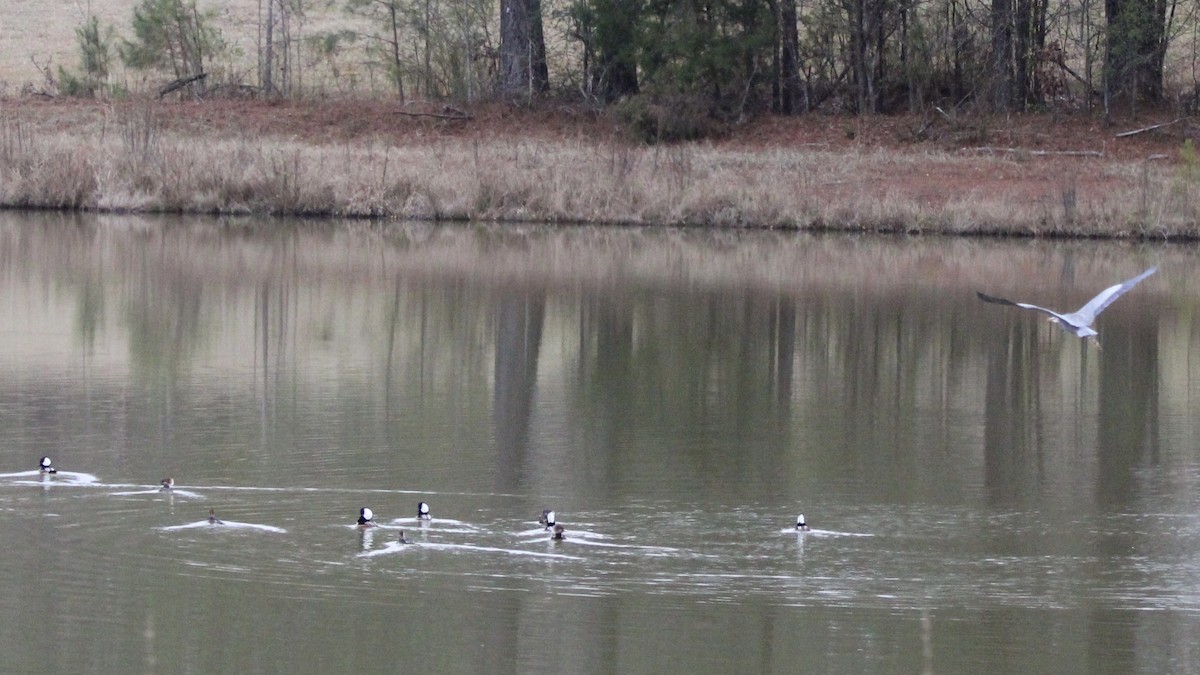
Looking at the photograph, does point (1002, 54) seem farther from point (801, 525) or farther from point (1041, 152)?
point (801, 525)

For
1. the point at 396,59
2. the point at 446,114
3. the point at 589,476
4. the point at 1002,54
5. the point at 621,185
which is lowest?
the point at 589,476

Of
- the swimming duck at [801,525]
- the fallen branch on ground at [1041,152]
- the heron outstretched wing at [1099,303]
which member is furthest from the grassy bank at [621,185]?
the swimming duck at [801,525]

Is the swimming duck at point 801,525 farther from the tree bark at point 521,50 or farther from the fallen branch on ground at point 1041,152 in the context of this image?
the tree bark at point 521,50

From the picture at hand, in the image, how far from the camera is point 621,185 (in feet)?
108

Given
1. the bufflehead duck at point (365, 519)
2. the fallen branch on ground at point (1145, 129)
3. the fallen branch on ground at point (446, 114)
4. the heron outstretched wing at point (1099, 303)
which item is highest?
the fallen branch on ground at point (446, 114)

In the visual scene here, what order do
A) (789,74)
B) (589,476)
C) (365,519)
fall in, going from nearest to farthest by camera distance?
(365,519), (589,476), (789,74)

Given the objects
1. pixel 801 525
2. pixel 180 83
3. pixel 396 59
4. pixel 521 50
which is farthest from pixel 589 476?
pixel 180 83

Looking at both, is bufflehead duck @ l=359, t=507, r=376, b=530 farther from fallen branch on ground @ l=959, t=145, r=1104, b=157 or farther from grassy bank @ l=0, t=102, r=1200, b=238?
fallen branch on ground @ l=959, t=145, r=1104, b=157

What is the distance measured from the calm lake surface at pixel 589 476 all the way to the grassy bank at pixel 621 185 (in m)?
7.92

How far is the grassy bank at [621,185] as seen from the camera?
3120 cm

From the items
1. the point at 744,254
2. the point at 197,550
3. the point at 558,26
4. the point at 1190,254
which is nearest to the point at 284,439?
the point at 197,550

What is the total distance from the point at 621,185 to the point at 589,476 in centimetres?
2082

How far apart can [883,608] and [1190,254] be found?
20.6m

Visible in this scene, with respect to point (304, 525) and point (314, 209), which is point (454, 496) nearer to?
point (304, 525)
